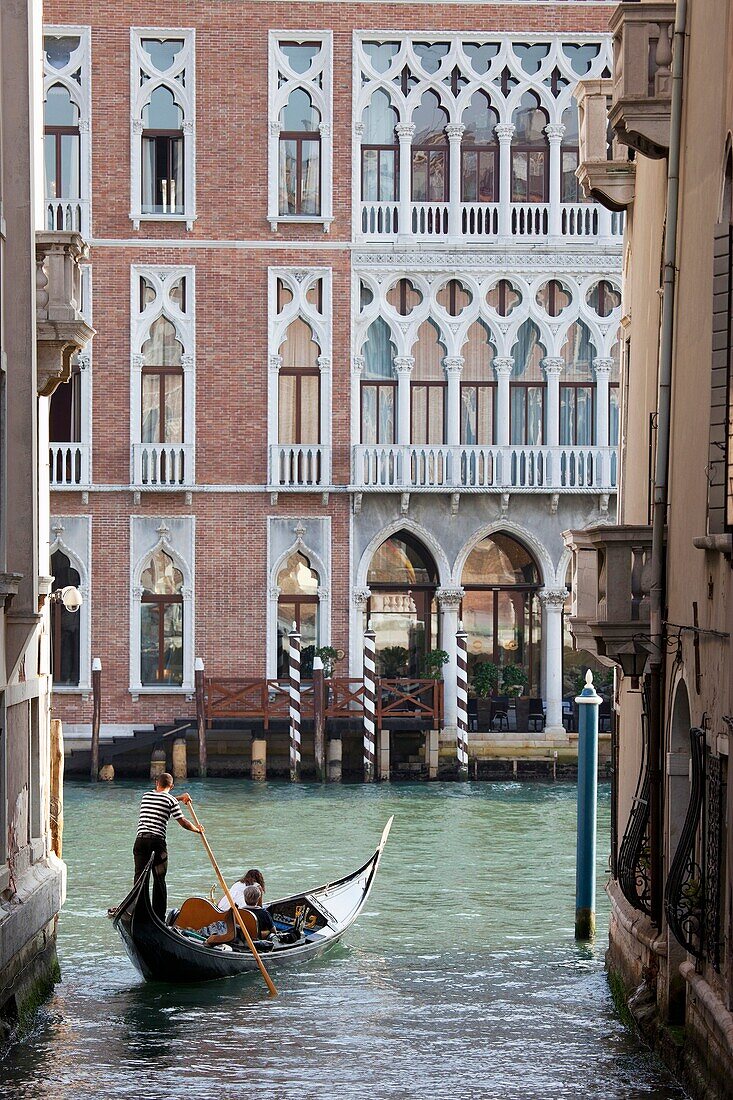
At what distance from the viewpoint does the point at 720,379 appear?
827 centimetres

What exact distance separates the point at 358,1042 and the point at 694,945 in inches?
118

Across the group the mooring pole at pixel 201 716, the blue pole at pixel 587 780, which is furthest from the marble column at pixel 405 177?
the blue pole at pixel 587 780

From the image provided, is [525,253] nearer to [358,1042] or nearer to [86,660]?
[86,660]

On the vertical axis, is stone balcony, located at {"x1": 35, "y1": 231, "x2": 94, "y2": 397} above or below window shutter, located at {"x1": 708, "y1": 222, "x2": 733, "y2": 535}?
above

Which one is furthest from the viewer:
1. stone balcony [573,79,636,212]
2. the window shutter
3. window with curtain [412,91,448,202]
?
window with curtain [412,91,448,202]

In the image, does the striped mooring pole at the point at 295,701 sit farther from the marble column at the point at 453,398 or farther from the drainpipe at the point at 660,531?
the drainpipe at the point at 660,531

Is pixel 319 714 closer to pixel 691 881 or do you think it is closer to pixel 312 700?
pixel 312 700

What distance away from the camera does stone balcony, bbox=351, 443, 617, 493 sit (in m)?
24.9

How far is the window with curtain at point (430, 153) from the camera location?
25.4 meters

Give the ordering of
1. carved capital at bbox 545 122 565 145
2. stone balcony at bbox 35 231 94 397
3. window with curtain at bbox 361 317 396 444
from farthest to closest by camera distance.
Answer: window with curtain at bbox 361 317 396 444 < carved capital at bbox 545 122 565 145 < stone balcony at bbox 35 231 94 397

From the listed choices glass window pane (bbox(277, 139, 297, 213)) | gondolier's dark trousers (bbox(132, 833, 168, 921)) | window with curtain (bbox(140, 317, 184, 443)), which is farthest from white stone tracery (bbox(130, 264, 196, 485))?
gondolier's dark trousers (bbox(132, 833, 168, 921))

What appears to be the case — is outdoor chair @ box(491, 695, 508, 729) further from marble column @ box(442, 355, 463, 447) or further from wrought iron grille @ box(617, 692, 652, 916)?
wrought iron grille @ box(617, 692, 652, 916)

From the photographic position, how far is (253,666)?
81.6 ft

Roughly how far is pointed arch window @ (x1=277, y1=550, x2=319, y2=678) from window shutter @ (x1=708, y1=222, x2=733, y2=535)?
16997mm
